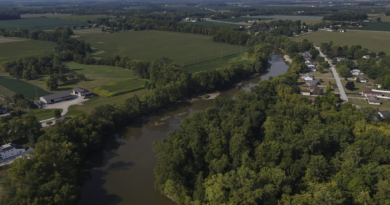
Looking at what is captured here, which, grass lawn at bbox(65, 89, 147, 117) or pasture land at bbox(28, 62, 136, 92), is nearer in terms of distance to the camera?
grass lawn at bbox(65, 89, 147, 117)

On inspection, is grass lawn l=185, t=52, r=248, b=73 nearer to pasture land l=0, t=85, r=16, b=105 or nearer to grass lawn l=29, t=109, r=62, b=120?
grass lawn l=29, t=109, r=62, b=120

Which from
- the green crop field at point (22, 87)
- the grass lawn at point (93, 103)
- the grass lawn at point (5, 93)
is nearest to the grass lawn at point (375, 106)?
the grass lawn at point (93, 103)

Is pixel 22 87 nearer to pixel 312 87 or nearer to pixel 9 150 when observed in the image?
pixel 9 150

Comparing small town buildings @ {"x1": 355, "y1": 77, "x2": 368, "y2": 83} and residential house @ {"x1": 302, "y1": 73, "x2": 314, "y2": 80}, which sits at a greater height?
residential house @ {"x1": 302, "y1": 73, "x2": 314, "y2": 80}

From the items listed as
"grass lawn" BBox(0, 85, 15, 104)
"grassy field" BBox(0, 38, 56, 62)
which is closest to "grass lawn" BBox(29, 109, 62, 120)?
"grass lawn" BBox(0, 85, 15, 104)

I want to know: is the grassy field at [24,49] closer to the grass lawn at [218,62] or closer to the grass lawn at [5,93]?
the grass lawn at [5,93]

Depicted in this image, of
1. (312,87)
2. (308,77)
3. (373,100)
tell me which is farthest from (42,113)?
(373,100)

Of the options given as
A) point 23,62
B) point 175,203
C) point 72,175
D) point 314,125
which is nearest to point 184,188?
point 175,203
